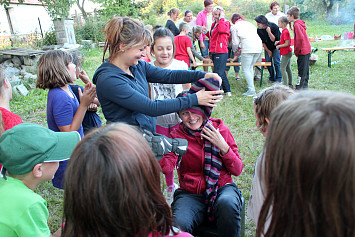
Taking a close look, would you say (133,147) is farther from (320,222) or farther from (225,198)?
(225,198)

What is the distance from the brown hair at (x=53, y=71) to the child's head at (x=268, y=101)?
166 cm

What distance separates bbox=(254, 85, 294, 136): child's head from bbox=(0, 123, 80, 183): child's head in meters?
1.26


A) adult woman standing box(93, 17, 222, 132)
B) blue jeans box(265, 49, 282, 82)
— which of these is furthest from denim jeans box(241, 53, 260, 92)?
adult woman standing box(93, 17, 222, 132)

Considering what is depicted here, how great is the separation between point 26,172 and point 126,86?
2.56 ft

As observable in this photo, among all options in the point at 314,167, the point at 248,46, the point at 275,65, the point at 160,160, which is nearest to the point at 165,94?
the point at 160,160

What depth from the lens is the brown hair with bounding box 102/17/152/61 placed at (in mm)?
1777

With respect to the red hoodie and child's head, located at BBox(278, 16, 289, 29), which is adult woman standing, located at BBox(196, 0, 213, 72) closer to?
child's head, located at BBox(278, 16, 289, 29)

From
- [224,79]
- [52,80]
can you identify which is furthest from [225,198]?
[224,79]

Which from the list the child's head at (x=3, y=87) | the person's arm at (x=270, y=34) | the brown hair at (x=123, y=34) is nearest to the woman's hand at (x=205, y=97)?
the brown hair at (x=123, y=34)

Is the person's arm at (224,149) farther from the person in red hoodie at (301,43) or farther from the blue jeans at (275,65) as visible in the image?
the blue jeans at (275,65)

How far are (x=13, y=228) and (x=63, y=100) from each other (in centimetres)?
125

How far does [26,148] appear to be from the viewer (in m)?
1.35

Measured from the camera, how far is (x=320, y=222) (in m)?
0.75

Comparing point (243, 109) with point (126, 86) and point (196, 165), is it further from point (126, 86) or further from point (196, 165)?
point (126, 86)
